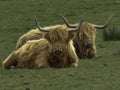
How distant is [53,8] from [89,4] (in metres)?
1.76

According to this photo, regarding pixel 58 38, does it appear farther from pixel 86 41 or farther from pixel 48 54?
pixel 86 41

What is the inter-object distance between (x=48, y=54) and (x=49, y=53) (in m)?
0.10

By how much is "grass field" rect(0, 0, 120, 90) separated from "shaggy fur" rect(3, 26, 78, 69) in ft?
0.91

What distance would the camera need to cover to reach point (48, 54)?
41.3 feet

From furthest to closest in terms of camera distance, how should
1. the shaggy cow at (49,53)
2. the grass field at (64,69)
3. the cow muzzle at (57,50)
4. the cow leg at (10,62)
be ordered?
the cow leg at (10,62)
the shaggy cow at (49,53)
the cow muzzle at (57,50)
the grass field at (64,69)

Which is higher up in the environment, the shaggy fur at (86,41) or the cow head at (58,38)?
the cow head at (58,38)

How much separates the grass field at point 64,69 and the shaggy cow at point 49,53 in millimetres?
280

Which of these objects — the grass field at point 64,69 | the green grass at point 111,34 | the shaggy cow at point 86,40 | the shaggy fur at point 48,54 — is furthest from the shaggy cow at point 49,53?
the green grass at point 111,34

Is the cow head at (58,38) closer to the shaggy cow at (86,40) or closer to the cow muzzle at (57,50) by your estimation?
the cow muzzle at (57,50)

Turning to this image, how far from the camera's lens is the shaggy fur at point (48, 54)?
40.8ft

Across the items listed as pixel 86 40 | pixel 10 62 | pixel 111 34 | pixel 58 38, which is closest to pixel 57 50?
pixel 58 38

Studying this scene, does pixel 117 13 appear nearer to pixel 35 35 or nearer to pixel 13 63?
pixel 35 35

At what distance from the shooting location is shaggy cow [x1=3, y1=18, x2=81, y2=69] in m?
12.4

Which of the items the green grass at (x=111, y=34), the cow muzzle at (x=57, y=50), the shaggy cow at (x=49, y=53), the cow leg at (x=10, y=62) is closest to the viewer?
the cow muzzle at (x=57, y=50)
